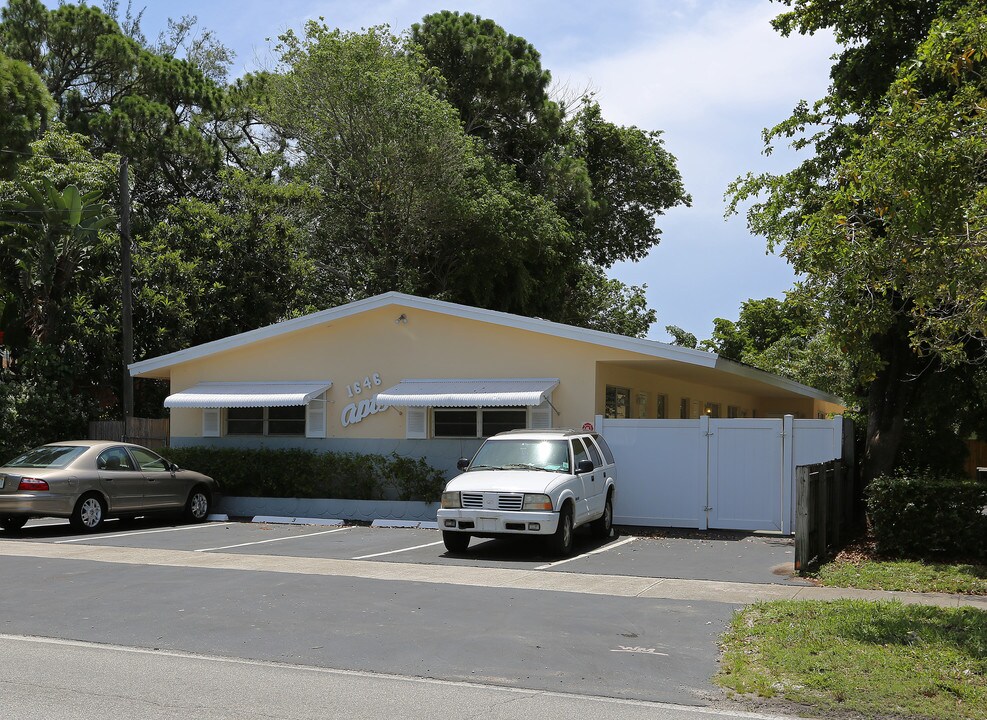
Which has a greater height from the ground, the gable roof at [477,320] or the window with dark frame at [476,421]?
the gable roof at [477,320]

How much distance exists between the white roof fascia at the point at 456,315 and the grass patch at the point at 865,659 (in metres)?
8.33

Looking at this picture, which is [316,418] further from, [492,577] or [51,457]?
[492,577]

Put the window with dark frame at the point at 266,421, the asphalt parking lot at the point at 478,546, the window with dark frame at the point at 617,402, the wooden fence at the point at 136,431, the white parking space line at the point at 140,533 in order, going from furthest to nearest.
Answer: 1. the wooden fence at the point at 136,431
2. the window with dark frame at the point at 266,421
3. the window with dark frame at the point at 617,402
4. the white parking space line at the point at 140,533
5. the asphalt parking lot at the point at 478,546

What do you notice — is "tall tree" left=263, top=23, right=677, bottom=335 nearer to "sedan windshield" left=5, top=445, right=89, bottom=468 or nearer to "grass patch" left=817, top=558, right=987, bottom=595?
"sedan windshield" left=5, top=445, right=89, bottom=468

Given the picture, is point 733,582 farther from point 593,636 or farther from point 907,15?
point 907,15

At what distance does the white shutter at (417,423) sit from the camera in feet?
66.9

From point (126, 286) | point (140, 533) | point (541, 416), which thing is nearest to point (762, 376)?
point (541, 416)

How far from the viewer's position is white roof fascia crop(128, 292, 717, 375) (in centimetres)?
1788

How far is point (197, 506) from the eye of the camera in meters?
19.6

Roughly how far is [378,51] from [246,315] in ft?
30.0

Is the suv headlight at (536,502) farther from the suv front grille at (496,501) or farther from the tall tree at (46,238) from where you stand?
the tall tree at (46,238)

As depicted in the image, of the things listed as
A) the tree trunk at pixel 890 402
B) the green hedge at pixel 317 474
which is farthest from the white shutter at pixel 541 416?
the tree trunk at pixel 890 402

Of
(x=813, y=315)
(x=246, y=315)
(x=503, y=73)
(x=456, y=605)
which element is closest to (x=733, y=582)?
(x=456, y=605)

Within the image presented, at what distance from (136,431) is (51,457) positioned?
622cm
